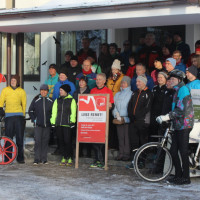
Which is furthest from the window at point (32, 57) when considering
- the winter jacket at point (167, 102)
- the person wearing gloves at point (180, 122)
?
the person wearing gloves at point (180, 122)

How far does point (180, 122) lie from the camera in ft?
30.3

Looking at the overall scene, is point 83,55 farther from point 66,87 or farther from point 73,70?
point 66,87

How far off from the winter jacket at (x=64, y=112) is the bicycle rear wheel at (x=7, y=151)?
99 centimetres

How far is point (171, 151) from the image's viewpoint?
9.52 meters

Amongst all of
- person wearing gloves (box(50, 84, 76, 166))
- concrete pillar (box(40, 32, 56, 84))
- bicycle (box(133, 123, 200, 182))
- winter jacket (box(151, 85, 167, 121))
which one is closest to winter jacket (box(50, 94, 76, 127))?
person wearing gloves (box(50, 84, 76, 166))

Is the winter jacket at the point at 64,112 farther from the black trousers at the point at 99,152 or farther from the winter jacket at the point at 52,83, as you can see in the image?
the winter jacket at the point at 52,83

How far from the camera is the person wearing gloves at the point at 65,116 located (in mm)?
11297

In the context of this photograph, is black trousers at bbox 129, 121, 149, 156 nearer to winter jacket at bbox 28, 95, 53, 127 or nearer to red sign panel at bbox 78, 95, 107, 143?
red sign panel at bbox 78, 95, 107, 143

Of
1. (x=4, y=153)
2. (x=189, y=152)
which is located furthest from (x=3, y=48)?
(x=189, y=152)

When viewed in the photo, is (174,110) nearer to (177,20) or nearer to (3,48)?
(177,20)

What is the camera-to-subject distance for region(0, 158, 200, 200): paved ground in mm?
8336

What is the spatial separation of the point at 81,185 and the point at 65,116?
2.40 meters

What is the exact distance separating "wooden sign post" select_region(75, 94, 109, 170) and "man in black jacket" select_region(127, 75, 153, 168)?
0.53 m

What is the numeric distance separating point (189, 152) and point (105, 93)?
232cm
